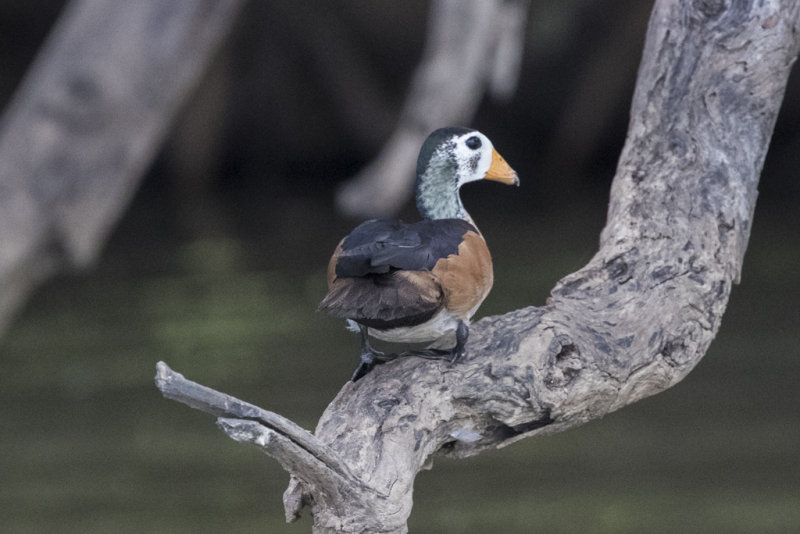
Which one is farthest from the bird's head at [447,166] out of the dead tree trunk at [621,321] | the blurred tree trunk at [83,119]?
the blurred tree trunk at [83,119]

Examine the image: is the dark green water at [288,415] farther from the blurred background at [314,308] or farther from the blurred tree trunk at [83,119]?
the blurred tree trunk at [83,119]

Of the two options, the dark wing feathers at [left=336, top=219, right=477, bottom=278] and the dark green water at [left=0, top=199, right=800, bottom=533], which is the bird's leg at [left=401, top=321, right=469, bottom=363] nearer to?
the dark wing feathers at [left=336, top=219, right=477, bottom=278]

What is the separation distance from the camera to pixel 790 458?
3.51 metres

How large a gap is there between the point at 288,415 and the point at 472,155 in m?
2.19

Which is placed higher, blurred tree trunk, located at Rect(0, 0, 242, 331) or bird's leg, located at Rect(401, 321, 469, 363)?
blurred tree trunk, located at Rect(0, 0, 242, 331)

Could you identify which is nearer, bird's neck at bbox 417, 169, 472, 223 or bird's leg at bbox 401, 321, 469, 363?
bird's leg at bbox 401, 321, 469, 363

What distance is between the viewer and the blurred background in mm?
3385

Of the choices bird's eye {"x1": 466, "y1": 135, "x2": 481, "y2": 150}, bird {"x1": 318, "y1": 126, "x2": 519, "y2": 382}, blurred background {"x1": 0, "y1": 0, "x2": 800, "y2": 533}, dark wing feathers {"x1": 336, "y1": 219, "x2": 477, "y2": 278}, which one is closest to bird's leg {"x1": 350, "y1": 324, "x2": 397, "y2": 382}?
bird {"x1": 318, "y1": 126, "x2": 519, "y2": 382}

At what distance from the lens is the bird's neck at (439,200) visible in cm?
188

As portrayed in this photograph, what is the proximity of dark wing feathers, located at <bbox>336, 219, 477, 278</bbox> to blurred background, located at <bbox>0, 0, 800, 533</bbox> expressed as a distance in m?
1.68

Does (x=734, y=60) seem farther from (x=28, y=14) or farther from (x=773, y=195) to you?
(x=28, y=14)

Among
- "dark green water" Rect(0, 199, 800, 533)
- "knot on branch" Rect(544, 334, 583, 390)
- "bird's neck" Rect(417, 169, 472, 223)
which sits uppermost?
"bird's neck" Rect(417, 169, 472, 223)

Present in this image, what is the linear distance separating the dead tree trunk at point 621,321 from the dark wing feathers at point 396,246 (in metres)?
0.16

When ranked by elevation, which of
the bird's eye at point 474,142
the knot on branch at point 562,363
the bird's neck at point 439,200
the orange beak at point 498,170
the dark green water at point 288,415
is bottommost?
the dark green water at point 288,415
